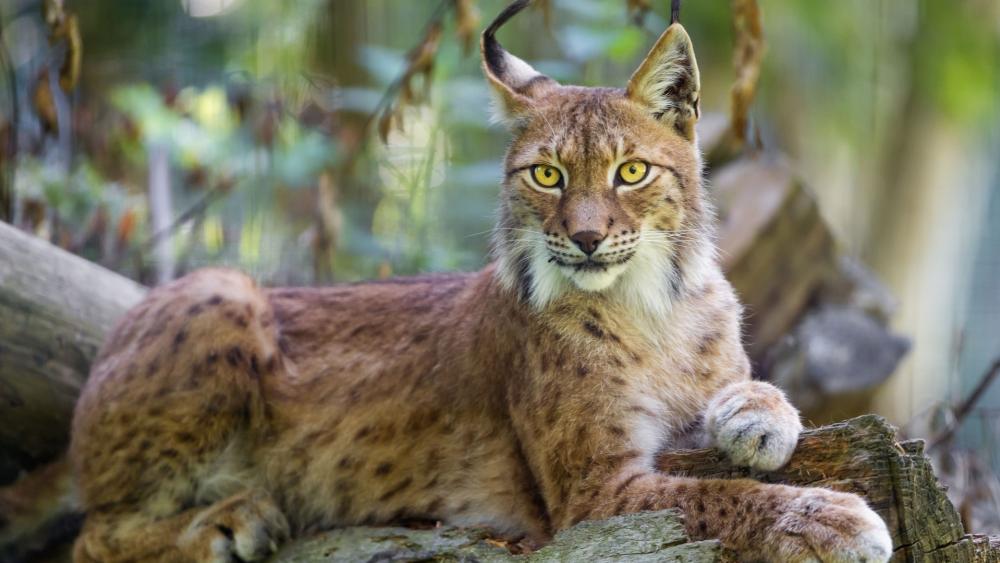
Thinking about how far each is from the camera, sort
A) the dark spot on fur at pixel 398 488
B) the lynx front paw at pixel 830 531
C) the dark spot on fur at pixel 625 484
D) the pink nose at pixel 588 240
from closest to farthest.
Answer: the lynx front paw at pixel 830 531 < the dark spot on fur at pixel 625 484 < the pink nose at pixel 588 240 < the dark spot on fur at pixel 398 488

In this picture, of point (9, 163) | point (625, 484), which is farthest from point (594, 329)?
point (9, 163)

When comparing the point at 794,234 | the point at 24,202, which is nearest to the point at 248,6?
the point at 24,202

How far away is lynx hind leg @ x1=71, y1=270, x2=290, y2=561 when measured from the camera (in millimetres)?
5691

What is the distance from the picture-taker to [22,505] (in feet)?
21.0

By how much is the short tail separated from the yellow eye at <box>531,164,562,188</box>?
312 centimetres

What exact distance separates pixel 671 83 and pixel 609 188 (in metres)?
0.62

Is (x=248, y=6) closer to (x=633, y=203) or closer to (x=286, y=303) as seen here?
(x=286, y=303)

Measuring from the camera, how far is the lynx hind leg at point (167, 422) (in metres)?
5.69

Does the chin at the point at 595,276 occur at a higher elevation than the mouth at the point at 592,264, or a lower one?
lower

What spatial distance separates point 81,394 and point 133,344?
53 centimetres

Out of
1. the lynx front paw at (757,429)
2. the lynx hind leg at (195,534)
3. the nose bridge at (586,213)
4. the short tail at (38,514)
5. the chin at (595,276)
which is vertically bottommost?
the short tail at (38,514)

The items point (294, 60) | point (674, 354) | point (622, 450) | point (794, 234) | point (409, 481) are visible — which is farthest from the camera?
point (294, 60)

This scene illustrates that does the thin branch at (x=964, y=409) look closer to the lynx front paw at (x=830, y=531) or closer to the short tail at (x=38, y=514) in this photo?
the lynx front paw at (x=830, y=531)

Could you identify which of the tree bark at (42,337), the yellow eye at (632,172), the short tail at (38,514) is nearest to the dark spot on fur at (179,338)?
the tree bark at (42,337)
